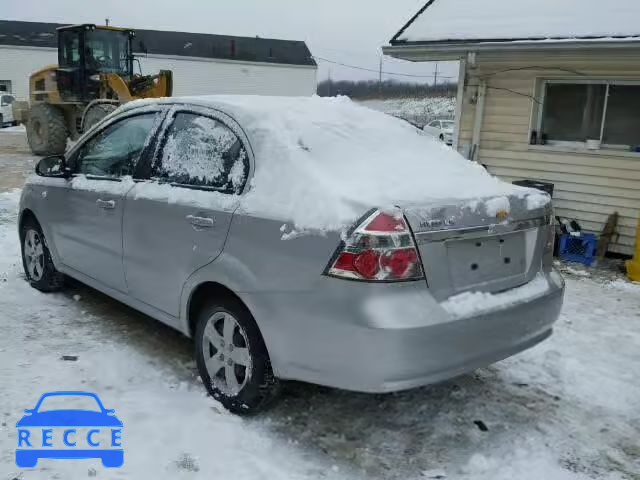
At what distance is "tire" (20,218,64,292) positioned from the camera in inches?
206

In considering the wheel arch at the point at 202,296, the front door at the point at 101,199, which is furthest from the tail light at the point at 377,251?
the front door at the point at 101,199

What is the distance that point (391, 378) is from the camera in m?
2.77

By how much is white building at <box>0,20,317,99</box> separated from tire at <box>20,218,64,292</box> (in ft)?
118

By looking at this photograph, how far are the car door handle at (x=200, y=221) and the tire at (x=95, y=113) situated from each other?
1148 cm

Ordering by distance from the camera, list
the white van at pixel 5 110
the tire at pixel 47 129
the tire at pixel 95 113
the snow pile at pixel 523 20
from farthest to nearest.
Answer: the white van at pixel 5 110 < the tire at pixel 47 129 < the tire at pixel 95 113 < the snow pile at pixel 523 20

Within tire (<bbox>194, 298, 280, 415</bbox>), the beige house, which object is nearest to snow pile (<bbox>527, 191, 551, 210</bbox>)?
tire (<bbox>194, 298, 280, 415</bbox>)

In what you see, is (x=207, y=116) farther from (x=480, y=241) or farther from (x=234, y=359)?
(x=480, y=241)

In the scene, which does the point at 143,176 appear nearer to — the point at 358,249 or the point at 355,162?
the point at 355,162

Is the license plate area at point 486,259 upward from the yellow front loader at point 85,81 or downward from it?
downward

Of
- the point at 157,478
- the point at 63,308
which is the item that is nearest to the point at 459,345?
the point at 157,478

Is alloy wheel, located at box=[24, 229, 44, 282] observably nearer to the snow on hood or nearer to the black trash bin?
the snow on hood

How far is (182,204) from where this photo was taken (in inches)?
140

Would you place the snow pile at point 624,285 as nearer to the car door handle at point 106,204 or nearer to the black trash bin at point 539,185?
the black trash bin at point 539,185

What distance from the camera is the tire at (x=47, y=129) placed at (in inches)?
669
